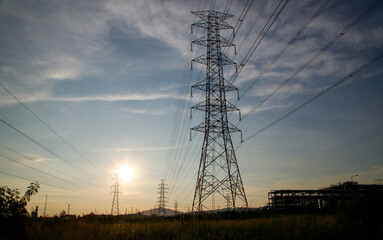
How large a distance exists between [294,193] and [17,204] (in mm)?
64092

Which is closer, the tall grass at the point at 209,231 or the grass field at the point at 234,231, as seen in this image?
the grass field at the point at 234,231

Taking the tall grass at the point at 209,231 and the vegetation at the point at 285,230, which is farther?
the tall grass at the point at 209,231

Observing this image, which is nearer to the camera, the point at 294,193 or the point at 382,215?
the point at 382,215

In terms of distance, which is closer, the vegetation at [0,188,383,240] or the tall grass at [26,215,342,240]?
the vegetation at [0,188,383,240]

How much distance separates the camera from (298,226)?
11039 mm

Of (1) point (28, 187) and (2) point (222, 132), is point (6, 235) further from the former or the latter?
(2) point (222, 132)

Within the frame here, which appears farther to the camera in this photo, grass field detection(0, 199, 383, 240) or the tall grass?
the tall grass

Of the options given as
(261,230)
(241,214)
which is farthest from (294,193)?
(261,230)

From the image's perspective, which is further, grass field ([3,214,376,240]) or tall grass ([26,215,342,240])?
tall grass ([26,215,342,240])

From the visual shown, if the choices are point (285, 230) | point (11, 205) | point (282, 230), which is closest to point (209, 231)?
point (282, 230)

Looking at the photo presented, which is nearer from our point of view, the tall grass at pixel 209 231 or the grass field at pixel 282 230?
the grass field at pixel 282 230

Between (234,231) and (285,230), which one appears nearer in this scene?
(285,230)

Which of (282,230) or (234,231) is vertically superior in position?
(282,230)

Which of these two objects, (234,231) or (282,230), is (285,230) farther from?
(234,231)
